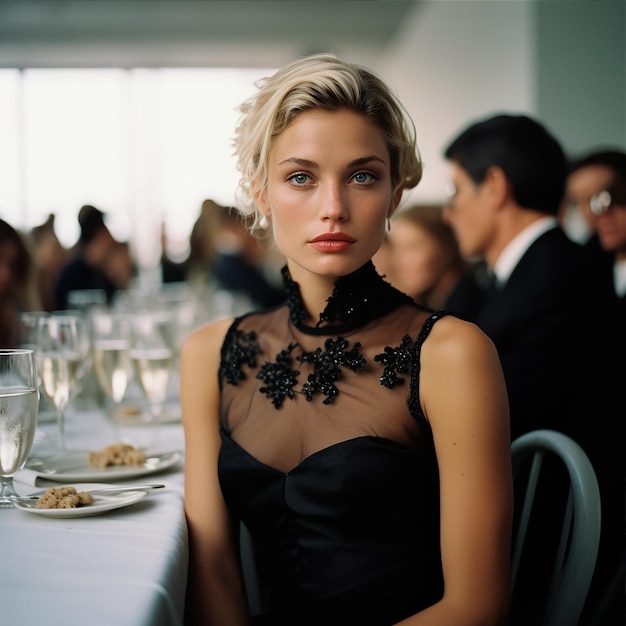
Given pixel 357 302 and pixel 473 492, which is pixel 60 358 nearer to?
pixel 357 302

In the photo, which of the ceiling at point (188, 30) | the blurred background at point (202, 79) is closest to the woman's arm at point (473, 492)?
the blurred background at point (202, 79)

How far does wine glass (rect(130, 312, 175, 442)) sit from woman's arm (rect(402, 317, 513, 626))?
0.87m

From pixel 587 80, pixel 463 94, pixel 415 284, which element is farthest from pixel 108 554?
pixel 463 94

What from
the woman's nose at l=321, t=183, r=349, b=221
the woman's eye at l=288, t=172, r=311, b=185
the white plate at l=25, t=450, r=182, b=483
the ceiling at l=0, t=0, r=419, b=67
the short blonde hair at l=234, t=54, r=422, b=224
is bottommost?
the white plate at l=25, t=450, r=182, b=483

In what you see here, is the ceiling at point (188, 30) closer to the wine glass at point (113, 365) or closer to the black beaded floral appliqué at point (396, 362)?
the wine glass at point (113, 365)

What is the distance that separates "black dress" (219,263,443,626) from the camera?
1.28 metres

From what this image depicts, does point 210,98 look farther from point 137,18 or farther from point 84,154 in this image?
point 137,18

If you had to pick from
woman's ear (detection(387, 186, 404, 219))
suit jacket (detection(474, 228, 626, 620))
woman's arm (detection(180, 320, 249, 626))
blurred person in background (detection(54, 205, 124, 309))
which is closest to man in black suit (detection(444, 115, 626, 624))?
suit jacket (detection(474, 228, 626, 620))

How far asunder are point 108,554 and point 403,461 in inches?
18.9

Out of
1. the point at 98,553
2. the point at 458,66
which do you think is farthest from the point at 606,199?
the point at 458,66

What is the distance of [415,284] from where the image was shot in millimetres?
4266

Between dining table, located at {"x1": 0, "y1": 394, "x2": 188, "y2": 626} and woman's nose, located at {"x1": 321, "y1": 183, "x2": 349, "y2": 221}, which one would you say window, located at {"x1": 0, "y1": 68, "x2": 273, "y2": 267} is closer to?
dining table, located at {"x1": 0, "y1": 394, "x2": 188, "y2": 626}

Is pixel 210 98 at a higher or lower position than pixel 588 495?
higher

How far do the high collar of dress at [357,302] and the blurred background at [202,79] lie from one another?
5.22 metres
